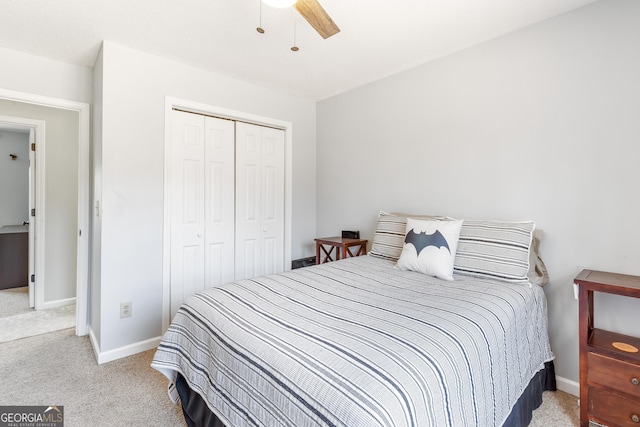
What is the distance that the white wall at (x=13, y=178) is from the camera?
14.3 ft

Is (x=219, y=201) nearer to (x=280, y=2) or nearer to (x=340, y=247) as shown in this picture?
(x=340, y=247)

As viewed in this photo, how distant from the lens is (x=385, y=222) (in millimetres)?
2596

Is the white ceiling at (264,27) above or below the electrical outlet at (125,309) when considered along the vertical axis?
above

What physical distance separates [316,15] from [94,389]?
2.58 metres

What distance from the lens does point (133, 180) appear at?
2414mm

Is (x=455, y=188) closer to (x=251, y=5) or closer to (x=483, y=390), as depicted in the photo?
(x=483, y=390)

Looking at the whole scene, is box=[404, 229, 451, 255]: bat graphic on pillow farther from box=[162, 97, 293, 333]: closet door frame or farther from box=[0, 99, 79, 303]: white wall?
box=[0, 99, 79, 303]: white wall

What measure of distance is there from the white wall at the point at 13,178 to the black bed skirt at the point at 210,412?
4.95 m

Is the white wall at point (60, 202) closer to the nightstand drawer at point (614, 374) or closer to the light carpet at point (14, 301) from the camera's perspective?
the light carpet at point (14, 301)

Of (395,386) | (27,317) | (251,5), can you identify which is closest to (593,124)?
(395,386)

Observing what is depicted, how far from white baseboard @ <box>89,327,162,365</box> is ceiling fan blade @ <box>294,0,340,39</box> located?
2654mm

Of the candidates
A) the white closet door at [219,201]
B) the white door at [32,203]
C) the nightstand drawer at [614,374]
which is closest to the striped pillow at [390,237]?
the nightstand drawer at [614,374]

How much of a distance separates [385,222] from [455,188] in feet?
2.04

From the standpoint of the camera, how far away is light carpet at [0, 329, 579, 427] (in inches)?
66.4
